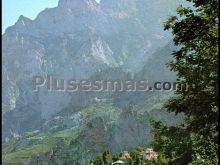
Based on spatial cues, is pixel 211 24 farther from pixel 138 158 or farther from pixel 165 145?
pixel 138 158

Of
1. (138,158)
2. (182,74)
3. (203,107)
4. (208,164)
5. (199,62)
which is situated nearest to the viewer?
(208,164)

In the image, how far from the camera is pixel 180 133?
2116cm

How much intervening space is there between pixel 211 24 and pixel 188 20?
0.94 m

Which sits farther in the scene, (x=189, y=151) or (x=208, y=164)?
(x=189, y=151)

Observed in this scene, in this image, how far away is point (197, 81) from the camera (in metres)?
20.6

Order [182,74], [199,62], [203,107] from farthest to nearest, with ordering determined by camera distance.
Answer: [182,74] → [199,62] → [203,107]

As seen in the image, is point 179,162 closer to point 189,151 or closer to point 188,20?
point 189,151

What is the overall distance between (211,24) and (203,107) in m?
3.69

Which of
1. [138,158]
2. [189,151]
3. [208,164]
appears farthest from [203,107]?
[138,158]

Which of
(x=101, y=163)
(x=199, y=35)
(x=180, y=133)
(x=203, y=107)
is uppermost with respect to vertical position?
(x=199, y=35)

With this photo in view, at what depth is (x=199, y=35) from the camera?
17.1m

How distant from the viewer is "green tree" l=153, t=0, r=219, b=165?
17109mm

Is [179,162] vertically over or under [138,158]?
over

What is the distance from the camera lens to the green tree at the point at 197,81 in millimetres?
17109
